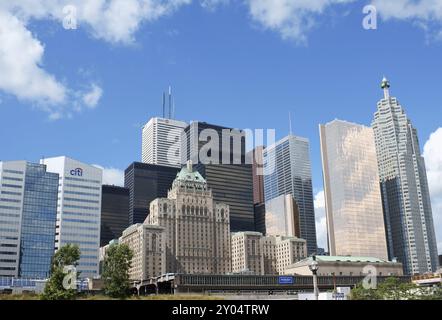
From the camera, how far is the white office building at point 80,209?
185 meters

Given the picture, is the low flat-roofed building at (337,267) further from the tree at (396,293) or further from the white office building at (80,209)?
the tree at (396,293)

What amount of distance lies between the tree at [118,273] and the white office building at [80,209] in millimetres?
88426

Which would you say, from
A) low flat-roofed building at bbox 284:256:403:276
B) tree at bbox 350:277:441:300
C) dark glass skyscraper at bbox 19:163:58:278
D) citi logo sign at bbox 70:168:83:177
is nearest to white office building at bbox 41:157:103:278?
citi logo sign at bbox 70:168:83:177

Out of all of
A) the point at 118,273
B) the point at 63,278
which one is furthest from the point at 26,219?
the point at 63,278

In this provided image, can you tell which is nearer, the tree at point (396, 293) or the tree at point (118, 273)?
the tree at point (396, 293)

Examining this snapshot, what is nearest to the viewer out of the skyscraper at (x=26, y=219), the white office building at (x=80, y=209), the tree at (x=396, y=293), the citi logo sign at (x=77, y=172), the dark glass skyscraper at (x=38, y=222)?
the tree at (x=396, y=293)

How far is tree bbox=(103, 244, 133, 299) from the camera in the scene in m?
88.6

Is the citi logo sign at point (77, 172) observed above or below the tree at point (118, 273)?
above

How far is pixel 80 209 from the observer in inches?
7480

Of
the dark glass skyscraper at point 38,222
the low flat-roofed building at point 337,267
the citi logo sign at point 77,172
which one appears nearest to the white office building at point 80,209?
the citi logo sign at point 77,172
